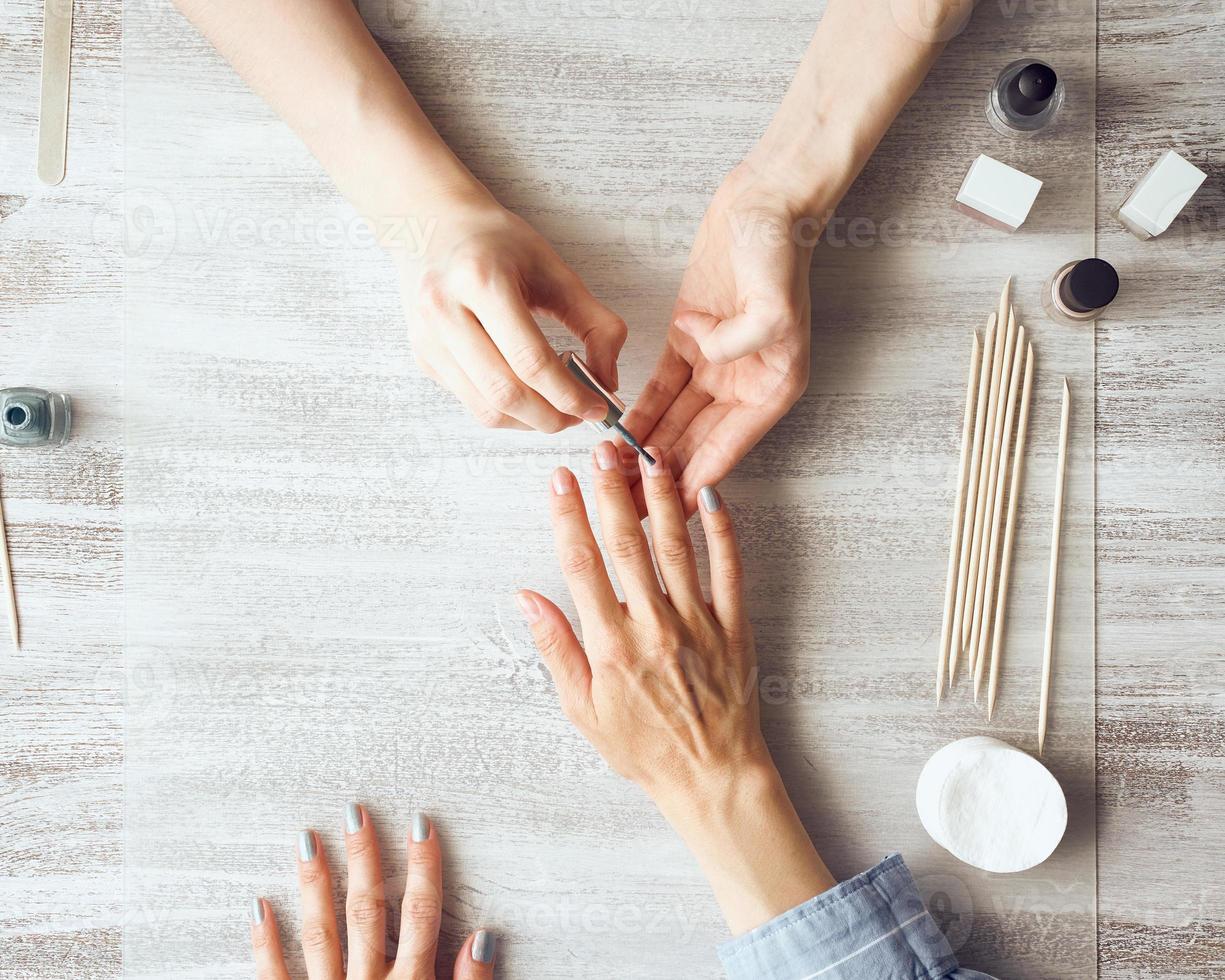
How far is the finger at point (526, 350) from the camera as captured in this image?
0.81m

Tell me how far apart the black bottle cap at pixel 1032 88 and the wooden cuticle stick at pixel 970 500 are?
0.72 feet

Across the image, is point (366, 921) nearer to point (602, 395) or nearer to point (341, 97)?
point (602, 395)

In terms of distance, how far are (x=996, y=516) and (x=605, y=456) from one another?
0.44 m

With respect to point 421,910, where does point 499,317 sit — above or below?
above

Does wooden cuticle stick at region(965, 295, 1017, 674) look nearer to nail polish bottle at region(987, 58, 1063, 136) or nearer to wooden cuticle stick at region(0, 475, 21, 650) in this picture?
nail polish bottle at region(987, 58, 1063, 136)

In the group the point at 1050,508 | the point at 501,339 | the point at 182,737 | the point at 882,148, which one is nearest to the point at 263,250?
the point at 501,339

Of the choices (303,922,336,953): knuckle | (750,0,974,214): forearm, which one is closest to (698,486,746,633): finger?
(750,0,974,214): forearm

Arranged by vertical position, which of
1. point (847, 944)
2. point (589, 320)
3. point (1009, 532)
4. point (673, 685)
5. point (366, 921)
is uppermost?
point (589, 320)

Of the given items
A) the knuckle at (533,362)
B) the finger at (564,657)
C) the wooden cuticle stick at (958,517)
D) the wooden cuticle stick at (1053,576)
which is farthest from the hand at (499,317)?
the wooden cuticle stick at (1053,576)

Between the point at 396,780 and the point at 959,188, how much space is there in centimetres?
92

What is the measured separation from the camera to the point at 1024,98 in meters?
0.94

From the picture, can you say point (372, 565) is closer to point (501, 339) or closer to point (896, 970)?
point (501, 339)

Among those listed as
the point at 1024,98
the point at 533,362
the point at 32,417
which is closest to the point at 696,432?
the point at 533,362

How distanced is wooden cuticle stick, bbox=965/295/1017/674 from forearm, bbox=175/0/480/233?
62cm
